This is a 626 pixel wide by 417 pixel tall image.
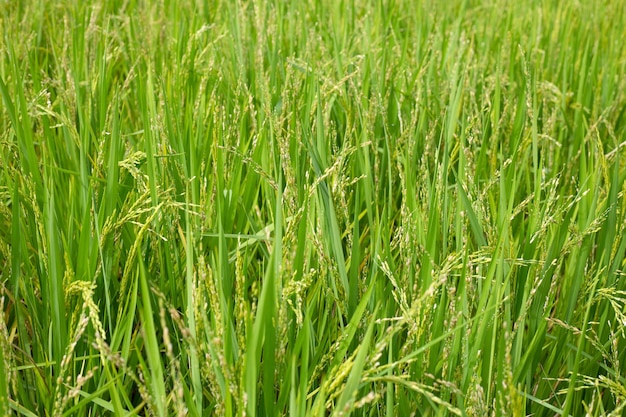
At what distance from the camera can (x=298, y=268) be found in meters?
1.22

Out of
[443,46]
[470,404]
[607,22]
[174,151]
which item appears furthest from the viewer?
[607,22]

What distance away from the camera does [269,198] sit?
1.50m

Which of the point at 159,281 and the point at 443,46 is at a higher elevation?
the point at 443,46

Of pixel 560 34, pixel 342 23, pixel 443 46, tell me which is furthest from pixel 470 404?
pixel 560 34

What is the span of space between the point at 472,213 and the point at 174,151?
66 cm

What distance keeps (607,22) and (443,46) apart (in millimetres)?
1304

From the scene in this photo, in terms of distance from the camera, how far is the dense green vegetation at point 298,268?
3.15 ft

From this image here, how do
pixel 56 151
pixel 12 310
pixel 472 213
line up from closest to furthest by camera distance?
pixel 472 213 → pixel 12 310 → pixel 56 151

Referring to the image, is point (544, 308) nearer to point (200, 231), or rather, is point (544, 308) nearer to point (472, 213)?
point (472, 213)

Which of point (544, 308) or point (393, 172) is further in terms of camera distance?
point (393, 172)

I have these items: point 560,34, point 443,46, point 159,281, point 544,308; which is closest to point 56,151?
point 159,281

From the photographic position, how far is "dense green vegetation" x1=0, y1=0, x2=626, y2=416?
96 centimetres

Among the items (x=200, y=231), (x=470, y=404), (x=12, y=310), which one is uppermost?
(x=200, y=231)

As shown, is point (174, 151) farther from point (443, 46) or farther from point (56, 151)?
point (443, 46)
